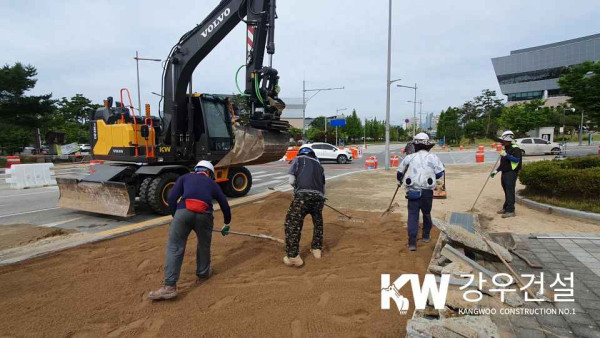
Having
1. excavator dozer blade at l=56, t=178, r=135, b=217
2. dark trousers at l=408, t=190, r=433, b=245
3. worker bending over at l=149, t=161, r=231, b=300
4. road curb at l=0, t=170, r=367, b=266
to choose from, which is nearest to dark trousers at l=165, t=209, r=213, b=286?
worker bending over at l=149, t=161, r=231, b=300

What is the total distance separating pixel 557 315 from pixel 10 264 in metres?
6.27

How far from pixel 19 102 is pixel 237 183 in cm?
2641

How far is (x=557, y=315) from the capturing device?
3154mm

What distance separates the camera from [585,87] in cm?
1440

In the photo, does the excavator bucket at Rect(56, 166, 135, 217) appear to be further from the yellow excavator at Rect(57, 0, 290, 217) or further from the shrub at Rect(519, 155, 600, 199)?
the shrub at Rect(519, 155, 600, 199)

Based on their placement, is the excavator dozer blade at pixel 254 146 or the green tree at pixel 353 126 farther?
the green tree at pixel 353 126

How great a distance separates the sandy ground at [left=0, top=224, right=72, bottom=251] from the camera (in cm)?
580

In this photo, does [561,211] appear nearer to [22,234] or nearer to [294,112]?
[22,234]

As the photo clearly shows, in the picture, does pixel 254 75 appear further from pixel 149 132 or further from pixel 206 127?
pixel 149 132

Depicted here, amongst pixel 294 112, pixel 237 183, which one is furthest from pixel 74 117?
pixel 294 112

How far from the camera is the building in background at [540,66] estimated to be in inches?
2537

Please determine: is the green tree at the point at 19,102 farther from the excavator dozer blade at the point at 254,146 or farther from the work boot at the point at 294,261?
the work boot at the point at 294,261

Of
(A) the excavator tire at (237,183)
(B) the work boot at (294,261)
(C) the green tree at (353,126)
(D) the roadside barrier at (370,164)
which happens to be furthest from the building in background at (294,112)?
(B) the work boot at (294,261)

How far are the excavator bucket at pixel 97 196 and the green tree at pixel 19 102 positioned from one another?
25.0 m
